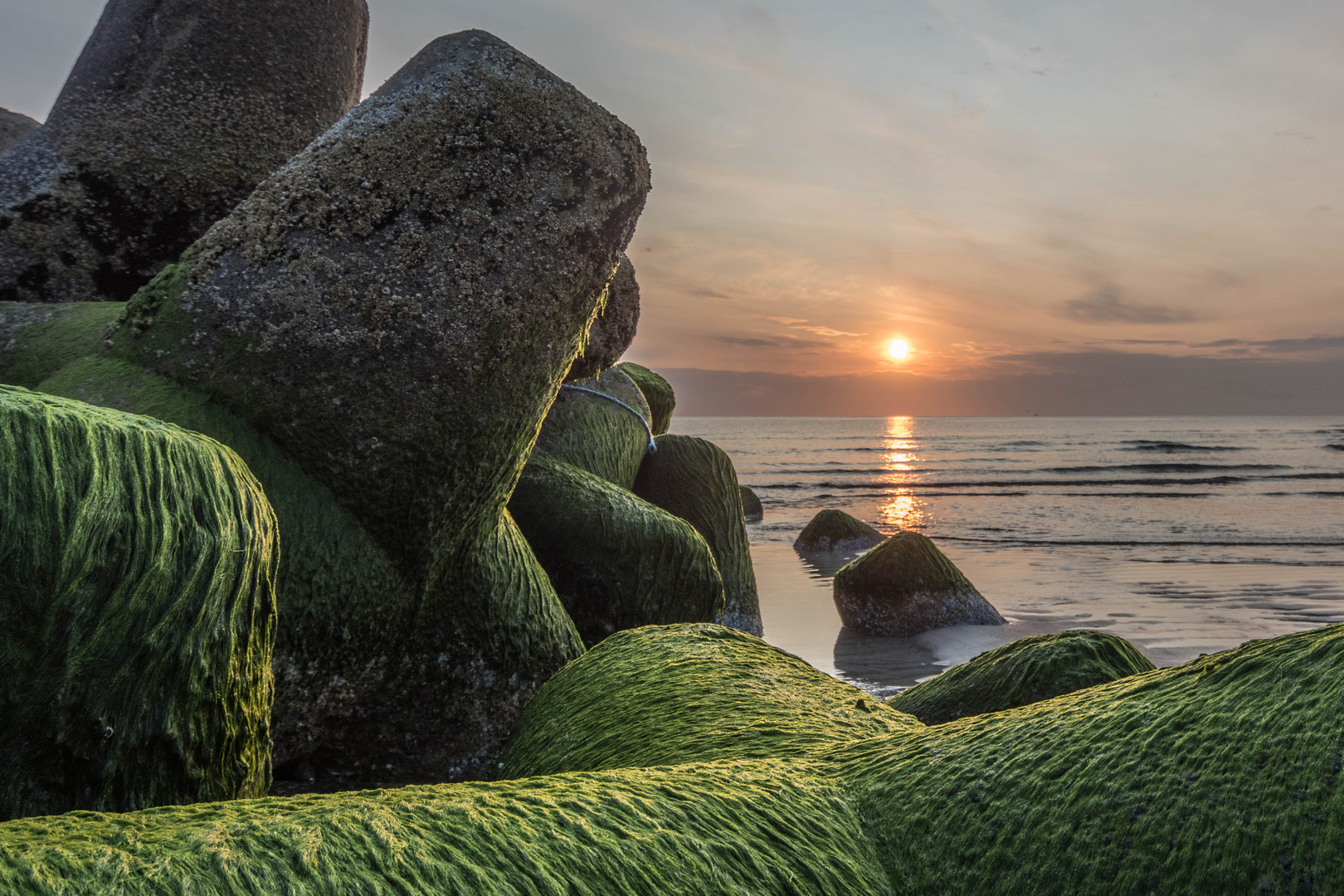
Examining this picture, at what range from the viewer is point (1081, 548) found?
15.7 metres

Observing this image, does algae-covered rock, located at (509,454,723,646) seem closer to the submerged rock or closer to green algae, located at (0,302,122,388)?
the submerged rock

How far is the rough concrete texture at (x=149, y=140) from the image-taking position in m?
4.89

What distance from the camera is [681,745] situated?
217 centimetres

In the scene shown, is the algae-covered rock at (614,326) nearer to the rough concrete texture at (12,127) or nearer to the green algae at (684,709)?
the green algae at (684,709)

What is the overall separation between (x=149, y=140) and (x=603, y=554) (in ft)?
11.5

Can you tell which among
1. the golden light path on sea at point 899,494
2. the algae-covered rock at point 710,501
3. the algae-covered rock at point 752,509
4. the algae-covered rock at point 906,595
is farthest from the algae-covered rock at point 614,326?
the golden light path on sea at point 899,494

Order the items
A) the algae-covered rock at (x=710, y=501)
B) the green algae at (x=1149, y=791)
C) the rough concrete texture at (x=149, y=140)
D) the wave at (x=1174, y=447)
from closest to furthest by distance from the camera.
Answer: the green algae at (x=1149, y=791), the rough concrete texture at (x=149, y=140), the algae-covered rock at (x=710, y=501), the wave at (x=1174, y=447)

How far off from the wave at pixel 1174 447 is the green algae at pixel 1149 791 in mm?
53557

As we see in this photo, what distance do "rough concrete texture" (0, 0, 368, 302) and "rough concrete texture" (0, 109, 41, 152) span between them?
1.94m

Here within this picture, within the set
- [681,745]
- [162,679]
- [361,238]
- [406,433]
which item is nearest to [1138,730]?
[681,745]

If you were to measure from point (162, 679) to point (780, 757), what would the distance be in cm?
122

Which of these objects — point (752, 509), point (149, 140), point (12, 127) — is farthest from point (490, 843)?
point (752, 509)

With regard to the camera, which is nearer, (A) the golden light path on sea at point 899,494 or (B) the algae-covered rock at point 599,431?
(B) the algae-covered rock at point 599,431

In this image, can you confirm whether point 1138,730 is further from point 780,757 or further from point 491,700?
point 491,700
